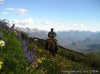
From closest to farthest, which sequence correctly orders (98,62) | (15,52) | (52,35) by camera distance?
1. (15,52)
2. (52,35)
3. (98,62)

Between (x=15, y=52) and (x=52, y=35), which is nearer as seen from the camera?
(x=15, y=52)

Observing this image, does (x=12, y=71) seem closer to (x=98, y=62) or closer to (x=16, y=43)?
→ (x=16, y=43)

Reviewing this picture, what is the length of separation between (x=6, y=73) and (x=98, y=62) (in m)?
45.9

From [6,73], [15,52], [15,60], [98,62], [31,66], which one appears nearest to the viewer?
[6,73]

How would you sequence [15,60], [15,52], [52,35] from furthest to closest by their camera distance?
[52,35]
[15,52]
[15,60]

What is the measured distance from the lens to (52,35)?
30625 millimetres

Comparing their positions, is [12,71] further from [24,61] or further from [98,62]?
[98,62]

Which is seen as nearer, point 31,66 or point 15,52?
point 15,52

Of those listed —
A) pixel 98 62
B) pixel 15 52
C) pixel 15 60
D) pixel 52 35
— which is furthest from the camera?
pixel 98 62

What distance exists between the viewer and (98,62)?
50812mm

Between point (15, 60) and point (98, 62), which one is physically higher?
point (15, 60)

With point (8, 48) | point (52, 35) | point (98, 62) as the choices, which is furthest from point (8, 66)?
point (98, 62)

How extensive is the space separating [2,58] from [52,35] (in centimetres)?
2428

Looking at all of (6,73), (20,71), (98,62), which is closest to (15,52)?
(20,71)
